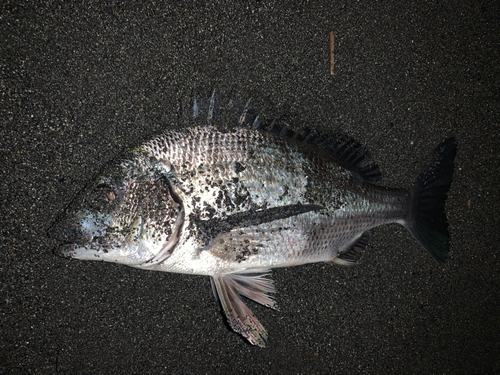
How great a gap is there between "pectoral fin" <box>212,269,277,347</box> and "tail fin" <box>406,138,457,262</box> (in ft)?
3.03

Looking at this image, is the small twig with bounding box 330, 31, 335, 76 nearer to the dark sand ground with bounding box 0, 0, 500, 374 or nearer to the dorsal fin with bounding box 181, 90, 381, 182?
the dark sand ground with bounding box 0, 0, 500, 374

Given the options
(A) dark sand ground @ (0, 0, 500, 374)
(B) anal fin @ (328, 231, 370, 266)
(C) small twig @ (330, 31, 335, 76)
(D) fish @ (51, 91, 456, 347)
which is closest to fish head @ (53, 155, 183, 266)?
(D) fish @ (51, 91, 456, 347)

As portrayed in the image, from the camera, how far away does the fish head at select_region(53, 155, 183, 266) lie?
3.80ft

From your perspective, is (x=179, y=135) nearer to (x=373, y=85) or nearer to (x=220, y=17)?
(x=220, y=17)

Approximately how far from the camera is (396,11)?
1.73m

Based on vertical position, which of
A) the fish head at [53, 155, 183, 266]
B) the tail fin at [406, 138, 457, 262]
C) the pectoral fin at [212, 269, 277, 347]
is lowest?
the pectoral fin at [212, 269, 277, 347]

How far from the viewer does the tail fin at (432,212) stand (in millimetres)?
1682

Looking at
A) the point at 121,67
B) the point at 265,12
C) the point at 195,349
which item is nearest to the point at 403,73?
the point at 265,12

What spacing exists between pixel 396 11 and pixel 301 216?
140 centimetres

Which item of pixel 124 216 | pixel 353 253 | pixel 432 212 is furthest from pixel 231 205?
pixel 432 212

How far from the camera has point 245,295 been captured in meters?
1.47

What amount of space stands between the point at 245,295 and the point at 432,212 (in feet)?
3.87

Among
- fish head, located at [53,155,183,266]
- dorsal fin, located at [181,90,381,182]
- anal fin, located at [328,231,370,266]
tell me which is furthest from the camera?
anal fin, located at [328,231,370,266]

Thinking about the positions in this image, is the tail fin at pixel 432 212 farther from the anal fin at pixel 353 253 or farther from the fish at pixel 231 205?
the anal fin at pixel 353 253
